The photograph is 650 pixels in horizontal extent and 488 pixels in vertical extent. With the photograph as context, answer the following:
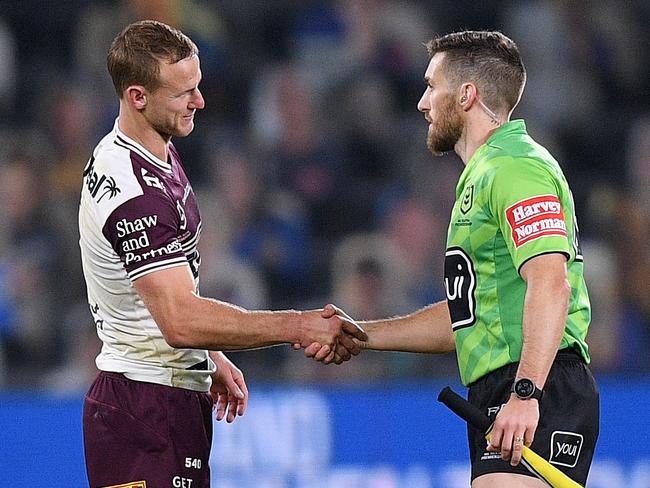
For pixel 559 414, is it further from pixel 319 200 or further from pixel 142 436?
pixel 319 200

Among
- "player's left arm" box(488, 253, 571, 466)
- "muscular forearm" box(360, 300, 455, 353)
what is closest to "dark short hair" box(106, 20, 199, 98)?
"muscular forearm" box(360, 300, 455, 353)

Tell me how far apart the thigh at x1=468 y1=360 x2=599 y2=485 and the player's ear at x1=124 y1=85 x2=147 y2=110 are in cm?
155

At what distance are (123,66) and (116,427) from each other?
4.20 ft

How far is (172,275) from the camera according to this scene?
15.8 ft

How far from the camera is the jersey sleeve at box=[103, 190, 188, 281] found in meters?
4.79

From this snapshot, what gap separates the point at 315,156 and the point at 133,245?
5.56 m

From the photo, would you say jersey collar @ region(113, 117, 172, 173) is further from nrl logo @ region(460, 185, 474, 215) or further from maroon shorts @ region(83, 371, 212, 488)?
nrl logo @ region(460, 185, 474, 215)

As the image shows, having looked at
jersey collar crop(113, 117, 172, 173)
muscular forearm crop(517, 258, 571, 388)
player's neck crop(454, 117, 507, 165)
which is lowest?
muscular forearm crop(517, 258, 571, 388)

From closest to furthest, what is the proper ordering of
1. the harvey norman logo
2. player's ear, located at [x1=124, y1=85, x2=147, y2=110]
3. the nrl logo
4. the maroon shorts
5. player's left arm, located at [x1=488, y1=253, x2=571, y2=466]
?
player's left arm, located at [x1=488, y1=253, x2=571, y2=466] → the harvey norman logo → the nrl logo → the maroon shorts → player's ear, located at [x1=124, y1=85, x2=147, y2=110]

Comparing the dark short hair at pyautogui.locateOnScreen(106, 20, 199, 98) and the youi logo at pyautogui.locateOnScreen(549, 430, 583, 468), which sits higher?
the dark short hair at pyautogui.locateOnScreen(106, 20, 199, 98)

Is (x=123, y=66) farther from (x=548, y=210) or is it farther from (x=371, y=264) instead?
(x=371, y=264)

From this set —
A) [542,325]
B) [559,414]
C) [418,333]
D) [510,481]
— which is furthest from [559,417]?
[418,333]

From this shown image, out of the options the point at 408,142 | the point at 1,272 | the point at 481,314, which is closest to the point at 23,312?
the point at 1,272

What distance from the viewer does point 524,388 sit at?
173 inches
